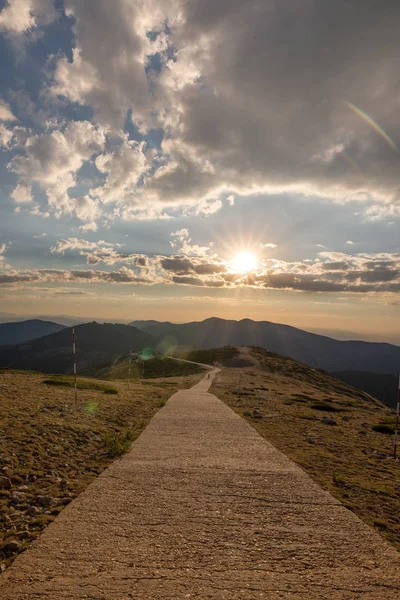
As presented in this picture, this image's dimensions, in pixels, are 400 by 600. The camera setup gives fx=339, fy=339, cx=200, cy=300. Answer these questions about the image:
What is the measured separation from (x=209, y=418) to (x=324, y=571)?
49.6ft

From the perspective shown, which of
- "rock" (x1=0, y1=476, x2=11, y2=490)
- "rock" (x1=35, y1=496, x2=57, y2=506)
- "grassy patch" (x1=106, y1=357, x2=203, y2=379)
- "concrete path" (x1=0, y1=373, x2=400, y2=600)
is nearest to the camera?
"concrete path" (x1=0, y1=373, x2=400, y2=600)

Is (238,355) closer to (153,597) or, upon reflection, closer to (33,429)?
(33,429)

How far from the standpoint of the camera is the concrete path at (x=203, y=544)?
17.7ft

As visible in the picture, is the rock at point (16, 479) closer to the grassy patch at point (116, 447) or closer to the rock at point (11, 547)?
the rock at point (11, 547)

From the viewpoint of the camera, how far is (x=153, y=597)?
203 inches

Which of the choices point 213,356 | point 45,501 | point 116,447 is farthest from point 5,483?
point 213,356

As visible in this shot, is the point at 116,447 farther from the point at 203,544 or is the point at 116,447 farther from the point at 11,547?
the point at 203,544

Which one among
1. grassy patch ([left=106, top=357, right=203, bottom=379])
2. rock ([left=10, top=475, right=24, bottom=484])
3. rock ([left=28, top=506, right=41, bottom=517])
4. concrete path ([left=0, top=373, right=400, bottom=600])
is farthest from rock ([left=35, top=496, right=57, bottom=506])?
grassy patch ([left=106, top=357, right=203, bottom=379])

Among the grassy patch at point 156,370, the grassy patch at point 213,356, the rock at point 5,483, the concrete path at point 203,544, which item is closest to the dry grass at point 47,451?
the rock at point 5,483

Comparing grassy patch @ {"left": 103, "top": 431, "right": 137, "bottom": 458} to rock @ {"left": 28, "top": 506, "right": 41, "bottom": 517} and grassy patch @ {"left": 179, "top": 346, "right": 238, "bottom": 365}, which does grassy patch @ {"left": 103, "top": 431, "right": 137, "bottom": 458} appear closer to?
rock @ {"left": 28, "top": 506, "right": 41, "bottom": 517}

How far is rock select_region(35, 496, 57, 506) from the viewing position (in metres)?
8.12

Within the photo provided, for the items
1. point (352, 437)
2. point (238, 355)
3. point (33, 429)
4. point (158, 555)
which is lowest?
point (238, 355)

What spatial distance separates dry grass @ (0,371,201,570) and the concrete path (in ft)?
1.76

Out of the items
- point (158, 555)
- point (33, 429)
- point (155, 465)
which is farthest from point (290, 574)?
point (33, 429)
